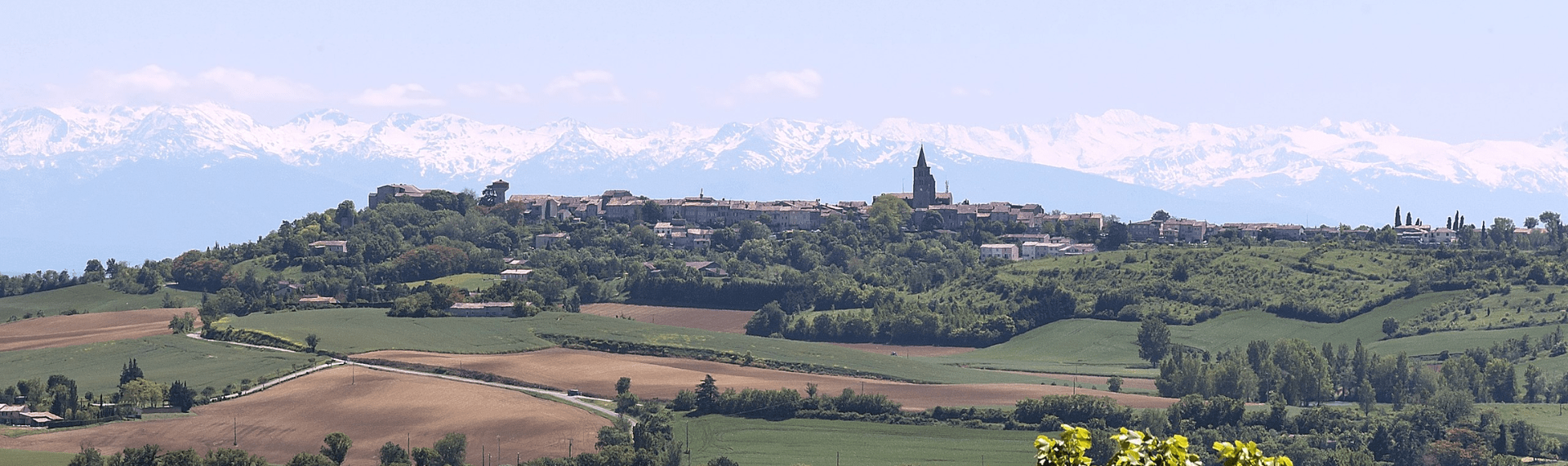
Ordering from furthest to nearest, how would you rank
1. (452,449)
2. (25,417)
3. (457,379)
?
(457,379) < (25,417) < (452,449)

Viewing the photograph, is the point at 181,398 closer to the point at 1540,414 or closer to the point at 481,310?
the point at 481,310

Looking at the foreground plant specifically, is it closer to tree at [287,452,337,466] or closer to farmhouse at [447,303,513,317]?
tree at [287,452,337,466]

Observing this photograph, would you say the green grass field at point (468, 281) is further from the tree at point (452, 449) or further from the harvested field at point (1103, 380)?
the tree at point (452, 449)

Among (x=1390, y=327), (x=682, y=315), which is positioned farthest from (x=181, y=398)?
(x=1390, y=327)

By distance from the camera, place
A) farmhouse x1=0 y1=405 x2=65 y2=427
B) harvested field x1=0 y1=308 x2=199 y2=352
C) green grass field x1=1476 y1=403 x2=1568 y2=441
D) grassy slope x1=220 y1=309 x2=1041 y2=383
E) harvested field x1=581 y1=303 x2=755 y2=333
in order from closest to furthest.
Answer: farmhouse x1=0 y1=405 x2=65 y2=427
green grass field x1=1476 y1=403 x2=1568 y2=441
grassy slope x1=220 y1=309 x2=1041 y2=383
harvested field x1=0 y1=308 x2=199 y2=352
harvested field x1=581 y1=303 x2=755 y2=333

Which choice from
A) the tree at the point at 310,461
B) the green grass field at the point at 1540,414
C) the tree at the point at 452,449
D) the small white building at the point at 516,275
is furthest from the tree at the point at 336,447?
A: the small white building at the point at 516,275

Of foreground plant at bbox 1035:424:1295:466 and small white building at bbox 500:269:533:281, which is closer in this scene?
foreground plant at bbox 1035:424:1295:466

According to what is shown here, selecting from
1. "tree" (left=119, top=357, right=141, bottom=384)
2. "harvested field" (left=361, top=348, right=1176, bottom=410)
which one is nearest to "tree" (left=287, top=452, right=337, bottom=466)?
"harvested field" (left=361, top=348, right=1176, bottom=410)
